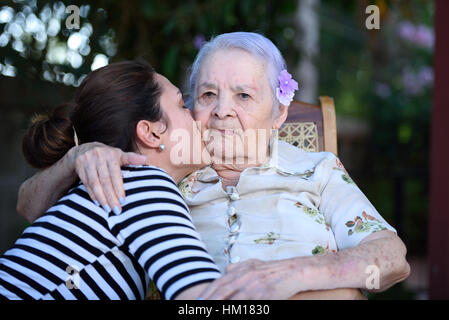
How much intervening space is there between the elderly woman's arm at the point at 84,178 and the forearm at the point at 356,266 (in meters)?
0.58

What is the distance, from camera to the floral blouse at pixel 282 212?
1862 mm

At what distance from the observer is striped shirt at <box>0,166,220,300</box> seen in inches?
58.2

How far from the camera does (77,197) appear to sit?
1645mm

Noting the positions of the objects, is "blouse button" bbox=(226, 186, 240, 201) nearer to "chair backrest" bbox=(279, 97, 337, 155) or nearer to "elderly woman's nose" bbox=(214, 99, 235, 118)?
"elderly woman's nose" bbox=(214, 99, 235, 118)

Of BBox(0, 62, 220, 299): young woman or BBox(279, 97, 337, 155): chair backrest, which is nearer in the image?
BBox(0, 62, 220, 299): young woman

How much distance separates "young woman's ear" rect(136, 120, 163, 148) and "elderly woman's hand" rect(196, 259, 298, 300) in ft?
1.93

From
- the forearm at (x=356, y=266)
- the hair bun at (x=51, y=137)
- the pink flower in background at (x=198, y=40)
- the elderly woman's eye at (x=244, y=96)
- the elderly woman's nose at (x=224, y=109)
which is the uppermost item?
the pink flower in background at (x=198, y=40)

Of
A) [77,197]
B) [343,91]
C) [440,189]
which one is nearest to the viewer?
[77,197]

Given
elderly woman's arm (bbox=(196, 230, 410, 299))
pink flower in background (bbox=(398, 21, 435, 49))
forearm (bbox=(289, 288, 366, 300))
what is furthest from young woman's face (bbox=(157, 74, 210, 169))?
pink flower in background (bbox=(398, 21, 435, 49))

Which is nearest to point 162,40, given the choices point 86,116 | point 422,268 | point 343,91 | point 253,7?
point 253,7

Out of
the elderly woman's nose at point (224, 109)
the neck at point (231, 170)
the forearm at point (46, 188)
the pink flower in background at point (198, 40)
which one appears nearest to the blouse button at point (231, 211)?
the neck at point (231, 170)

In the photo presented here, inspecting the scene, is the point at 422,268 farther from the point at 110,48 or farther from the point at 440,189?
the point at 110,48

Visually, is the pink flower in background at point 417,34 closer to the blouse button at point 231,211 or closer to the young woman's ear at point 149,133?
the blouse button at point 231,211
